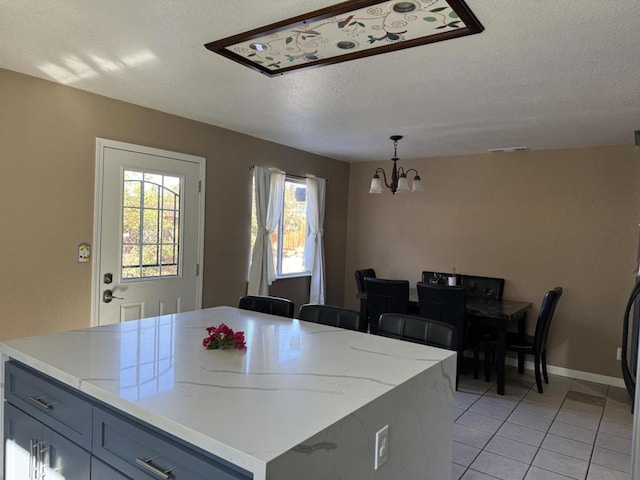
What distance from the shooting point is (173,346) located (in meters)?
1.92

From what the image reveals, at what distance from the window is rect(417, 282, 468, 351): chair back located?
1833 mm

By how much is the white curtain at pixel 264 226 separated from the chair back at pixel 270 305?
1.58m

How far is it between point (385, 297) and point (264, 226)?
1.49 meters

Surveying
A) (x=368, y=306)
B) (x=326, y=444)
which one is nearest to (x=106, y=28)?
(x=326, y=444)

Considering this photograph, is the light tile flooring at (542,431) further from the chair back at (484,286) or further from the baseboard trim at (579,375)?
the chair back at (484,286)

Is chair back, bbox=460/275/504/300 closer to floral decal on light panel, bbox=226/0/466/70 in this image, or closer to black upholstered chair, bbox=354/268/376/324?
black upholstered chair, bbox=354/268/376/324

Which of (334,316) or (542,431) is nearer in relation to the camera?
(334,316)

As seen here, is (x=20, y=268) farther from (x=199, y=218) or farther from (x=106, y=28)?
(x=106, y=28)

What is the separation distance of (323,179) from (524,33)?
146 inches

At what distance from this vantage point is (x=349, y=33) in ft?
6.88

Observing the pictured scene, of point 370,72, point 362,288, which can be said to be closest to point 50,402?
point 370,72

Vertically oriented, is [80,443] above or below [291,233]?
below

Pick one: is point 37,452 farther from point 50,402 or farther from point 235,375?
point 235,375

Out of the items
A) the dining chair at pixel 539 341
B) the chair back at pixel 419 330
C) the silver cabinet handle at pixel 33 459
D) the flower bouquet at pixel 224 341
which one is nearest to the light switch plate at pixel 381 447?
the flower bouquet at pixel 224 341
